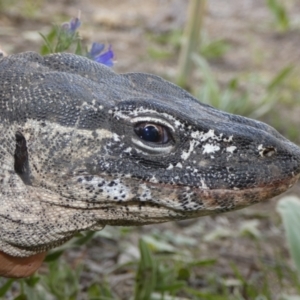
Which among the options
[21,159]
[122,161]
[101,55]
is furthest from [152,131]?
[101,55]

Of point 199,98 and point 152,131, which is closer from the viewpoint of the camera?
point 152,131

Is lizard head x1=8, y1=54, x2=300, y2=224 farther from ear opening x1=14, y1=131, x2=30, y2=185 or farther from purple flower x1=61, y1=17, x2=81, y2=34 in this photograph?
purple flower x1=61, y1=17, x2=81, y2=34

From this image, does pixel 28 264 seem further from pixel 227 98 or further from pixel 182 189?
pixel 227 98

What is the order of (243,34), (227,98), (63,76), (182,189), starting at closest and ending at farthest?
(182,189), (63,76), (227,98), (243,34)

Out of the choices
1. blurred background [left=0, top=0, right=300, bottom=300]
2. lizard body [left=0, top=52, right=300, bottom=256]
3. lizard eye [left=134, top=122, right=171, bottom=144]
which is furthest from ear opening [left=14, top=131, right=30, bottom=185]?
blurred background [left=0, top=0, right=300, bottom=300]

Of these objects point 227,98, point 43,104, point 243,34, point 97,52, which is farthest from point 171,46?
point 43,104

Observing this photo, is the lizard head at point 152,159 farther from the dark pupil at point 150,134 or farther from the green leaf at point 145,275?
the green leaf at point 145,275

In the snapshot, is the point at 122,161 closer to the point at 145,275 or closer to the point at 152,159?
the point at 152,159
